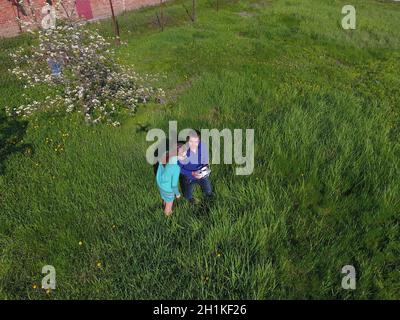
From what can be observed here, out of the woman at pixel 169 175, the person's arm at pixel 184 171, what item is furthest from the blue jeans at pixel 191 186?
the woman at pixel 169 175

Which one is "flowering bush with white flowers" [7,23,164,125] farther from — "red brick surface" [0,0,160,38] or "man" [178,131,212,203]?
"red brick surface" [0,0,160,38]

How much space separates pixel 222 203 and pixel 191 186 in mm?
588

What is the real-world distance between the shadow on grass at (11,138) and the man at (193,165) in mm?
3713

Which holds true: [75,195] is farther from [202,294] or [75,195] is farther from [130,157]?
[202,294]

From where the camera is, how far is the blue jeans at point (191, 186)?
16.0 ft

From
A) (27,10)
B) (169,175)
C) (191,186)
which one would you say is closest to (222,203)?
(191,186)

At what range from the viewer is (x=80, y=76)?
7980 mm

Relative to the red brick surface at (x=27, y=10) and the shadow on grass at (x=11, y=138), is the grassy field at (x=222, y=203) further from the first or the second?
the red brick surface at (x=27, y=10)

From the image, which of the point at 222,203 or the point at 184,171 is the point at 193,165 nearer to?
the point at 184,171

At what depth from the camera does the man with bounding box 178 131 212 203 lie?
4555 mm

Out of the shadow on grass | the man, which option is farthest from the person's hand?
the shadow on grass

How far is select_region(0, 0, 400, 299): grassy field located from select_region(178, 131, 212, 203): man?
0.25m

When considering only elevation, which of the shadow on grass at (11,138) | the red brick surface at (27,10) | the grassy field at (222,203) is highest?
the red brick surface at (27,10)
